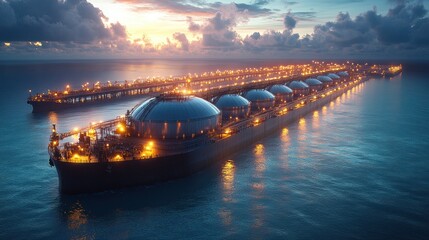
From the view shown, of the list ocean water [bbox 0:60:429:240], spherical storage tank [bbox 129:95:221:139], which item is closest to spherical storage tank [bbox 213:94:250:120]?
ocean water [bbox 0:60:429:240]

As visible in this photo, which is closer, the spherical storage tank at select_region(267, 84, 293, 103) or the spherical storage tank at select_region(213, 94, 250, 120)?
the spherical storage tank at select_region(213, 94, 250, 120)

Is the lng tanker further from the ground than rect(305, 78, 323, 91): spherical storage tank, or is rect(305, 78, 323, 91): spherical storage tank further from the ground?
rect(305, 78, 323, 91): spherical storage tank

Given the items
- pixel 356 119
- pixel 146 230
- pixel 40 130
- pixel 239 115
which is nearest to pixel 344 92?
pixel 356 119

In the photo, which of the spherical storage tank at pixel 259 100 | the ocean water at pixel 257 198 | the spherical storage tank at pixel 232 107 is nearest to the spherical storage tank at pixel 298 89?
the spherical storage tank at pixel 259 100

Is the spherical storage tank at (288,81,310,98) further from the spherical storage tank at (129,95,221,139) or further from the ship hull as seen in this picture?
the ship hull

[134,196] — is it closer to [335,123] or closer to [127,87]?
[335,123]

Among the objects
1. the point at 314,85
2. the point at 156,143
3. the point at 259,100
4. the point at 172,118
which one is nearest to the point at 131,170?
the point at 156,143

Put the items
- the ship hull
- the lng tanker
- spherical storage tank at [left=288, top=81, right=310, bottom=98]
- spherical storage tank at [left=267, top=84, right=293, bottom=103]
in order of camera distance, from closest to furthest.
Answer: the ship hull
the lng tanker
spherical storage tank at [left=267, top=84, right=293, bottom=103]
spherical storage tank at [left=288, top=81, right=310, bottom=98]

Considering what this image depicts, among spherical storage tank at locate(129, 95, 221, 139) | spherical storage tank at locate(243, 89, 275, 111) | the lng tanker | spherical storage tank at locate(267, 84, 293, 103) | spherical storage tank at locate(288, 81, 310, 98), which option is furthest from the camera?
spherical storage tank at locate(288, 81, 310, 98)
